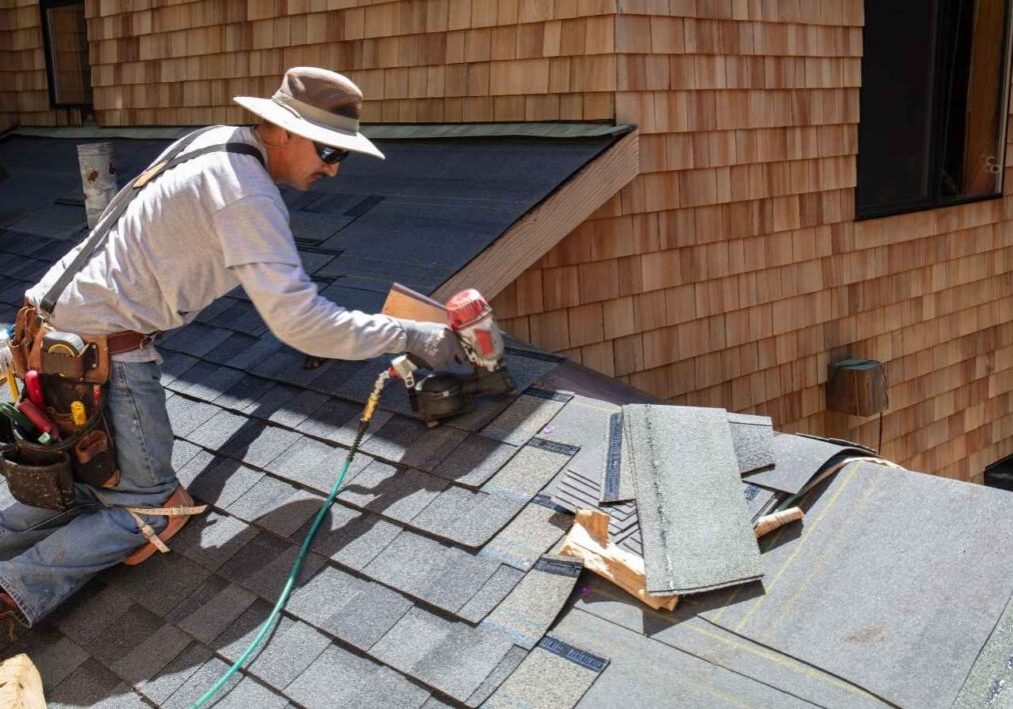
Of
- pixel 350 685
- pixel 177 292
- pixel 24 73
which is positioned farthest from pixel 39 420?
pixel 24 73

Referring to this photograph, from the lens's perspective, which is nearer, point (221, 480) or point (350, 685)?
point (350, 685)

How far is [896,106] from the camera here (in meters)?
→ 7.11

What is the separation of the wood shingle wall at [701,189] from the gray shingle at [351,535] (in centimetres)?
205

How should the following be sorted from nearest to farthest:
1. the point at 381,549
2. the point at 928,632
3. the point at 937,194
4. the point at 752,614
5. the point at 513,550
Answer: the point at 928,632 < the point at 752,614 < the point at 513,550 < the point at 381,549 < the point at 937,194

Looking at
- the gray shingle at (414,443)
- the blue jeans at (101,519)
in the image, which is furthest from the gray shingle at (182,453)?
the gray shingle at (414,443)

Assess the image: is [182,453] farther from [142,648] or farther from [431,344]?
[431,344]

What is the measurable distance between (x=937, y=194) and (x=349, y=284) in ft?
15.4

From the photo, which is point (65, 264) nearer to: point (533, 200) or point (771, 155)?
point (533, 200)

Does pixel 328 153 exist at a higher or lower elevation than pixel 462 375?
higher

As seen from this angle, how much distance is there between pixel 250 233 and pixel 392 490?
36.1 inches

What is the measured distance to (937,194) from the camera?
24.0 ft

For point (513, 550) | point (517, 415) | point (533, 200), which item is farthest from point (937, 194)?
point (513, 550)

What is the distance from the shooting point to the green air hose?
2750 mm

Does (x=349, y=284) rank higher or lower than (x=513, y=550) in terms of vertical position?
higher
